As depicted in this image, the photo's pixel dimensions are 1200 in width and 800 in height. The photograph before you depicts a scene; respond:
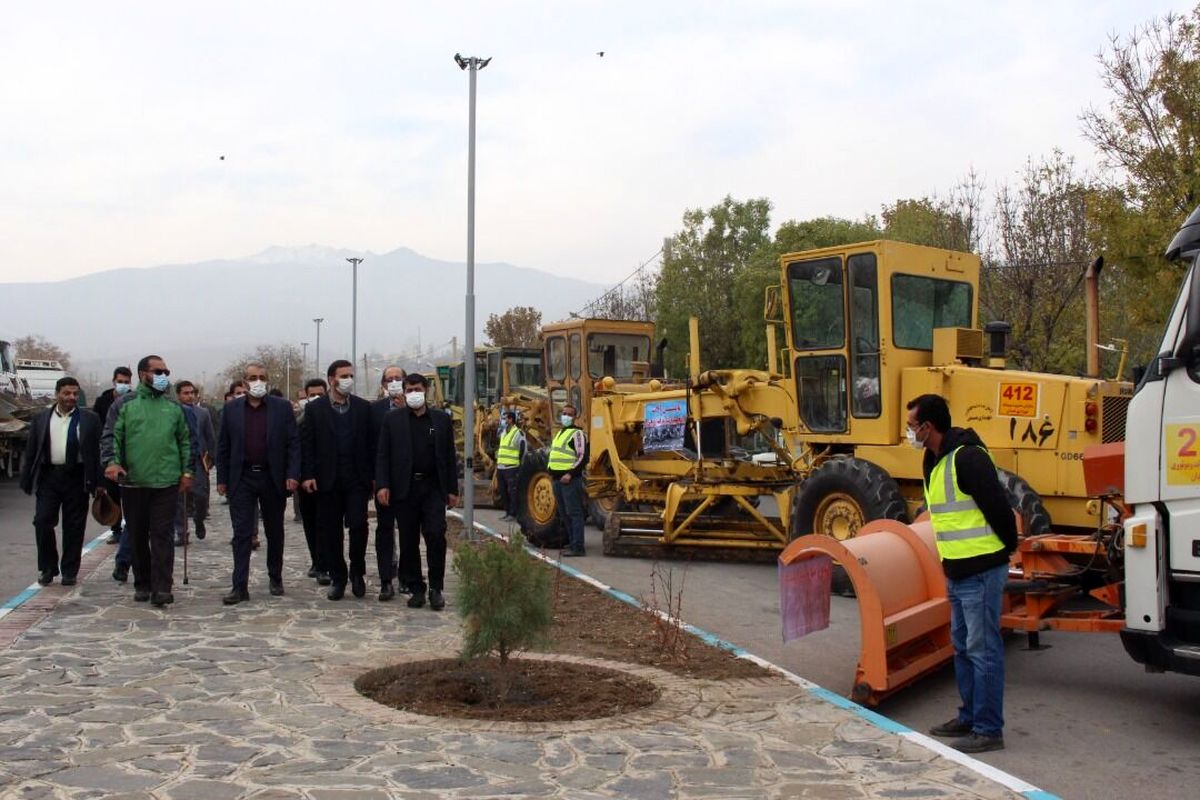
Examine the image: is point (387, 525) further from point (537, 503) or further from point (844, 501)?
point (537, 503)

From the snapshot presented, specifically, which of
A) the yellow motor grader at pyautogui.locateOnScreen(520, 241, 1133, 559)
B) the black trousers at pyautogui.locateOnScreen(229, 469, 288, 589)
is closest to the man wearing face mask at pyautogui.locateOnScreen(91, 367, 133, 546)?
the black trousers at pyautogui.locateOnScreen(229, 469, 288, 589)

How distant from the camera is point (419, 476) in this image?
10234 mm

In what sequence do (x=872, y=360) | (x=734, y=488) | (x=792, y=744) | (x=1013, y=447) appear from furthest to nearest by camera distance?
(x=734, y=488) < (x=872, y=360) < (x=1013, y=447) < (x=792, y=744)

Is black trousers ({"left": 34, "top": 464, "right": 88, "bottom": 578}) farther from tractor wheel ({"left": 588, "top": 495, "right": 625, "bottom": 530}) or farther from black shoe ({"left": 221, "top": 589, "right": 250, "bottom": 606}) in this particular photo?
tractor wheel ({"left": 588, "top": 495, "right": 625, "bottom": 530})

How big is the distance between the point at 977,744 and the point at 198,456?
8803mm

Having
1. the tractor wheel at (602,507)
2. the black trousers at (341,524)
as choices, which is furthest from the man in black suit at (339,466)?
the tractor wheel at (602,507)

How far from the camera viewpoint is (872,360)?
1238 cm

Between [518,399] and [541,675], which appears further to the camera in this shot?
[518,399]

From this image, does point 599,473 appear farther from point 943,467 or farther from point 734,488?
point 943,467

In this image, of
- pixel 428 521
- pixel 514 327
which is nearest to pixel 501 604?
pixel 428 521

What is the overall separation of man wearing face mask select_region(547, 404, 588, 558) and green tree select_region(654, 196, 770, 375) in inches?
1172

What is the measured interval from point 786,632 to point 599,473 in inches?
375

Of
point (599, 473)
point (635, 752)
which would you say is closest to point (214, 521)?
point (599, 473)

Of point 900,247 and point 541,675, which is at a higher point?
point 900,247
